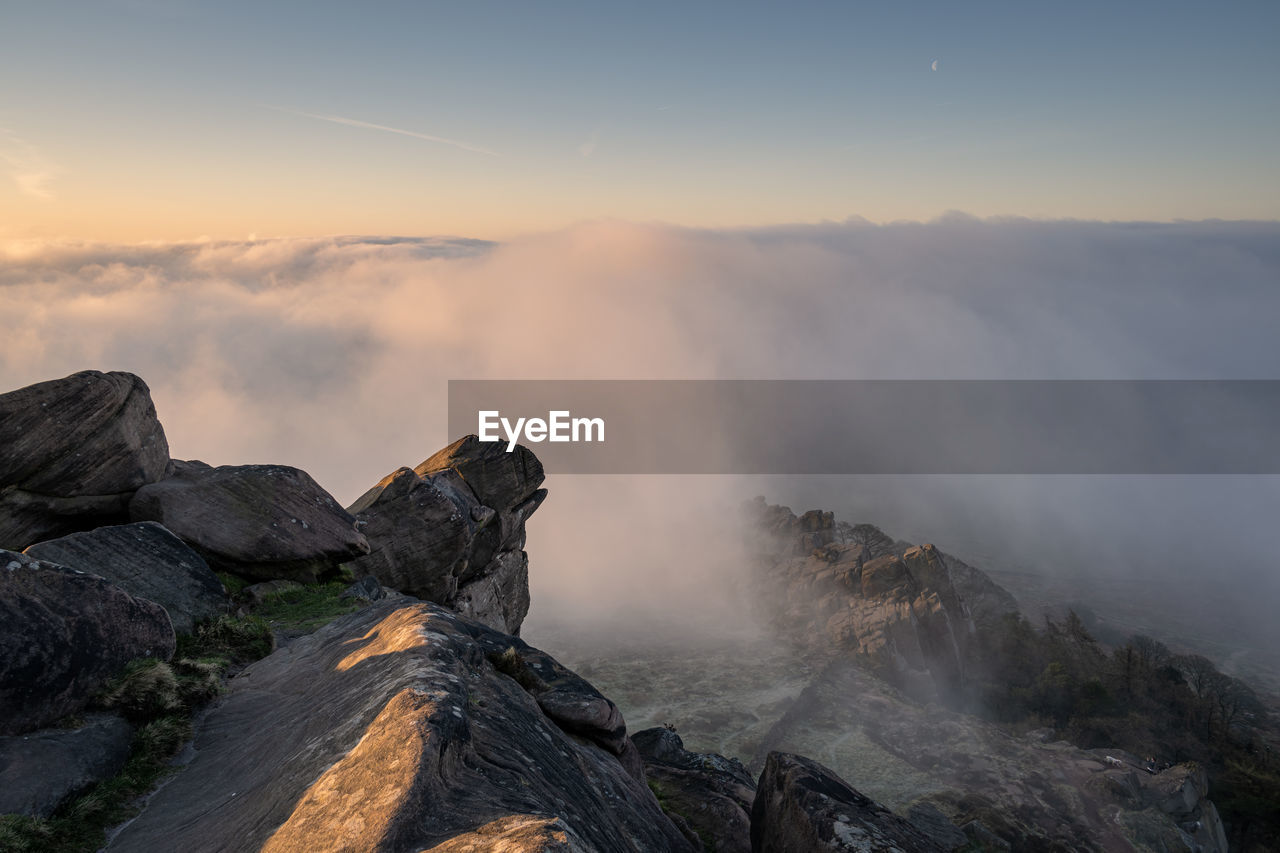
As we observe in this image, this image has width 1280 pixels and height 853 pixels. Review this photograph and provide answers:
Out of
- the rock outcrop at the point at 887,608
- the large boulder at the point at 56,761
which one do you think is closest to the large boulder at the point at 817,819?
the large boulder at the point at 56,761

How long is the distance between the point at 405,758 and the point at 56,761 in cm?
740

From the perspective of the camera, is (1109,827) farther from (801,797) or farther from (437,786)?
(437,786)

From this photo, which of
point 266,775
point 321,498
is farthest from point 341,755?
point 321,498

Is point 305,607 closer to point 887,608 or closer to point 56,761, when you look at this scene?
point 56,761

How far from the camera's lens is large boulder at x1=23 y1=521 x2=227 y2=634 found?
1806 centimetres

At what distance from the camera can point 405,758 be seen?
941cm

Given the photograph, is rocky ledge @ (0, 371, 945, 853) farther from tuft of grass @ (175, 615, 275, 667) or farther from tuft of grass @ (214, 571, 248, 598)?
tuft of grass @ (175, 615, 275, 667)

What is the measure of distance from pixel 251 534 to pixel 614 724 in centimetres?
1579

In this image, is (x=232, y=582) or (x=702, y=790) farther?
(x=232, y=582)

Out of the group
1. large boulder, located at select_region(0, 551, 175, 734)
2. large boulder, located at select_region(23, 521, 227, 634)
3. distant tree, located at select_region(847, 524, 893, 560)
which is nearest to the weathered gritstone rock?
large boulder, located at select_region(23, 521, 227, 634)

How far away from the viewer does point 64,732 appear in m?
12.4

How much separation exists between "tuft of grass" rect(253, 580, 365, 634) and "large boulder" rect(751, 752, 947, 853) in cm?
1410

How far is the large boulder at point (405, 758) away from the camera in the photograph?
8.78 m

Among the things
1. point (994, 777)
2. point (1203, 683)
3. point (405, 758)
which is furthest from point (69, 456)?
point (1203, 683)
